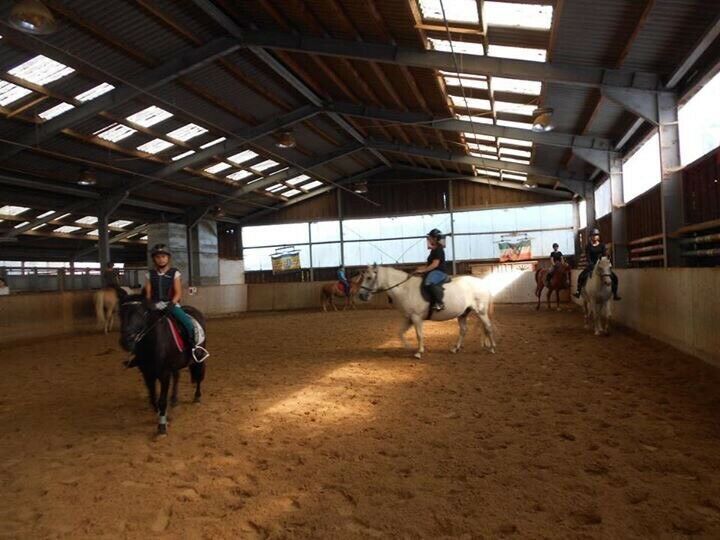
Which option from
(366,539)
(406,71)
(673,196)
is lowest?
(366,539)

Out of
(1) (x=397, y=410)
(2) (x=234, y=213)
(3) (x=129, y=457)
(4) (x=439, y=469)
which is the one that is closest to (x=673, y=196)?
(1) (x=397, y=410)

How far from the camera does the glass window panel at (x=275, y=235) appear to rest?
90.2 feet

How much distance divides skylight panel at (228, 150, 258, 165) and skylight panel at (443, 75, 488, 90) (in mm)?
10127

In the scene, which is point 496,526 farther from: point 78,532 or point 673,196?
point 673,196

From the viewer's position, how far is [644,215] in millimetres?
12852

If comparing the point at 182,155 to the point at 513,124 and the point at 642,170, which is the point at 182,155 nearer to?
the point at 513,124

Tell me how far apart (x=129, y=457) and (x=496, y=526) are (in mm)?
3095

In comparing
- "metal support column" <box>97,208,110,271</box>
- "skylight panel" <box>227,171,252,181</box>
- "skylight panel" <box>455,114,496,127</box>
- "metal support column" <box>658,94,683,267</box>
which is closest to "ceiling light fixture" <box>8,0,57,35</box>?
"metal support column" <box>658,94,683,267</box>

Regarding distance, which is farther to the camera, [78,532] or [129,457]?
[129,457]

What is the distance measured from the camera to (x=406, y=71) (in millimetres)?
11984

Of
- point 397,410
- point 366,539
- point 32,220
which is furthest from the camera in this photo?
point 32,220

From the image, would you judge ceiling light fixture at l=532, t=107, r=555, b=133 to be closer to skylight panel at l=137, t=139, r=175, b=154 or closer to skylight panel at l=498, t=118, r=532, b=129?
skylight panel at l=498, t=118, r=532, b=129

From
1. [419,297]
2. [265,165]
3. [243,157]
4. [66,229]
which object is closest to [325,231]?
[265,165]

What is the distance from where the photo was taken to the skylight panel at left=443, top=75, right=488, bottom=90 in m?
11.5
